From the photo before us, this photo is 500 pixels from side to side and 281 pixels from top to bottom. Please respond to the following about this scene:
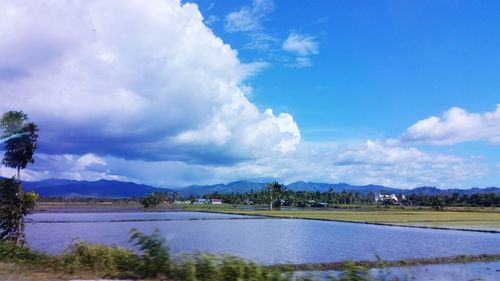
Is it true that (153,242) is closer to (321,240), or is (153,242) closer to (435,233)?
(321,240)

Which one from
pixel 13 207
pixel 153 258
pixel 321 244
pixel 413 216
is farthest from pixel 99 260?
pixel 413 216

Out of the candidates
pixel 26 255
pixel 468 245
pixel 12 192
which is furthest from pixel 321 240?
pixel 26 255

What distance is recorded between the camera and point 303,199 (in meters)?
164

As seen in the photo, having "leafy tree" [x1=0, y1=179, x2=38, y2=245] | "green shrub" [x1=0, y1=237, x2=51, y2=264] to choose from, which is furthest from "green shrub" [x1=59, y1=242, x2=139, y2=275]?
"leafy tree" [x1=0, y1=179, x2=38, y2=245]

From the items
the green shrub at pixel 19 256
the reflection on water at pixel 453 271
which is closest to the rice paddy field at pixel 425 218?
the reflection on water at pixel 453 271

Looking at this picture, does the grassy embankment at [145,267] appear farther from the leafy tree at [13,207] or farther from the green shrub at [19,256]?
the leafy tree at [13,207]

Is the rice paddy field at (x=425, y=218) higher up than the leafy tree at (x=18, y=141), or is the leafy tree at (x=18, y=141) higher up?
the leafy tree at (x=18, y=141)

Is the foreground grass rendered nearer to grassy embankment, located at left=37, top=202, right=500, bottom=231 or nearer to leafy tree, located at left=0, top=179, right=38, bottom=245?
grassy embankment, located at left=37, top=202, right=500, bottom=231

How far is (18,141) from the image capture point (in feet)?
97.9

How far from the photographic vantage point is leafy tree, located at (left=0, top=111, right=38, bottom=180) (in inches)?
1156

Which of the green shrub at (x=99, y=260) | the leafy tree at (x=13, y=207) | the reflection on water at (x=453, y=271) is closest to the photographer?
the green shrub at (x=99, y=260)

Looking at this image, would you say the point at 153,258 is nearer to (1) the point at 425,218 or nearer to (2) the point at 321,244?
(2) the point at 321,244

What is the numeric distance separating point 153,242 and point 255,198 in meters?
161

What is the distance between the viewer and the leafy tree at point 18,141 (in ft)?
→ 96.3
